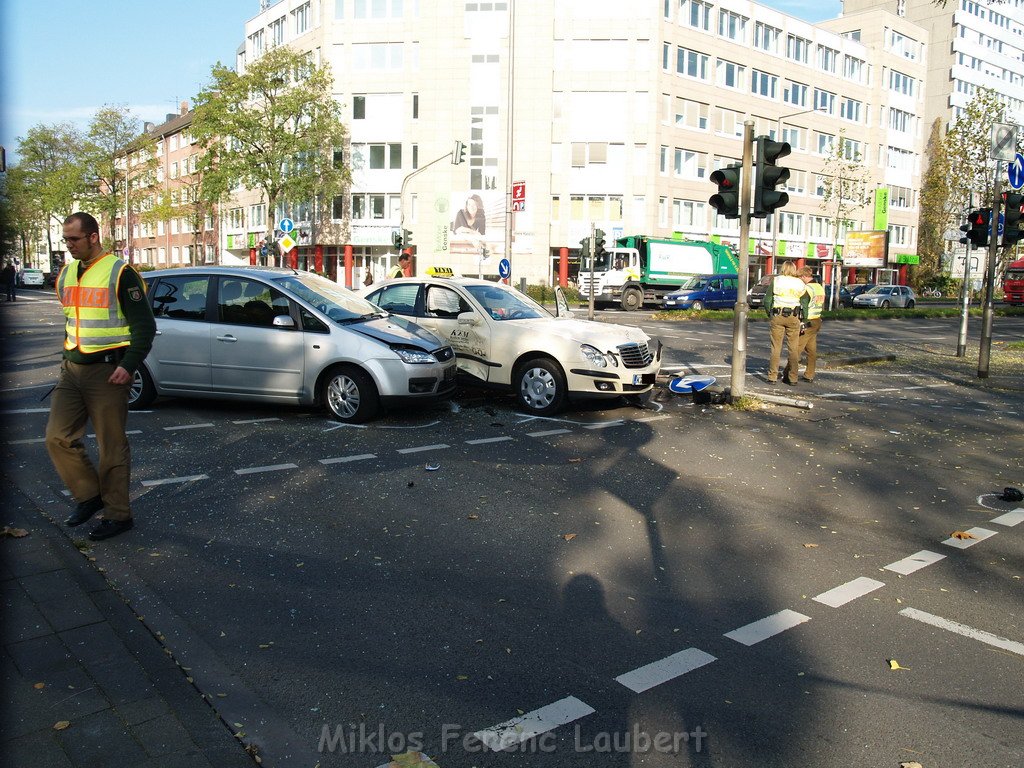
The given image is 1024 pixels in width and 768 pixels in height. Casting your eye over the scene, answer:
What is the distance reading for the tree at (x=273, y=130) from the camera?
48969 mm

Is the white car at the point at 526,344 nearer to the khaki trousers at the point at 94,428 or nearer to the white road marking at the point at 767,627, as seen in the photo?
the khaki trousers at the point at 94,428

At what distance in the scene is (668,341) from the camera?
22.1 metres

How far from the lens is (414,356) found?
376 inches

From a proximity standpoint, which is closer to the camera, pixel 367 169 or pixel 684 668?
pixel 684 668

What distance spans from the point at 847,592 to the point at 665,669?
1.61 m

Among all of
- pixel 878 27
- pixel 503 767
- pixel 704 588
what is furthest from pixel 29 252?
pixel 878 27

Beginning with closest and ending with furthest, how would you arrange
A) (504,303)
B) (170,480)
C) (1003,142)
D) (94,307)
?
1. (94,307)
2. (170,480)
3. (504,303)
4. (1003,142)

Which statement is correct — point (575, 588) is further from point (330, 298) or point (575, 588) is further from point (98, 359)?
point (330, 298)

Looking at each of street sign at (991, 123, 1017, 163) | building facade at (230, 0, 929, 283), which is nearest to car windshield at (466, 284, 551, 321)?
street sign at (991, 123, 1017, 163)

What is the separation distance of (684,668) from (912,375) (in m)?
13.8

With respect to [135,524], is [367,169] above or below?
above

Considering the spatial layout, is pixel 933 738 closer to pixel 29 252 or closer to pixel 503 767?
pixel 503 767

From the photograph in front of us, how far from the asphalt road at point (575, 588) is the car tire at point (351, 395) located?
32cm

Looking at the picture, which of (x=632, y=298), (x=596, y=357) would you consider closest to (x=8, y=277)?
(x=596, y=357)
